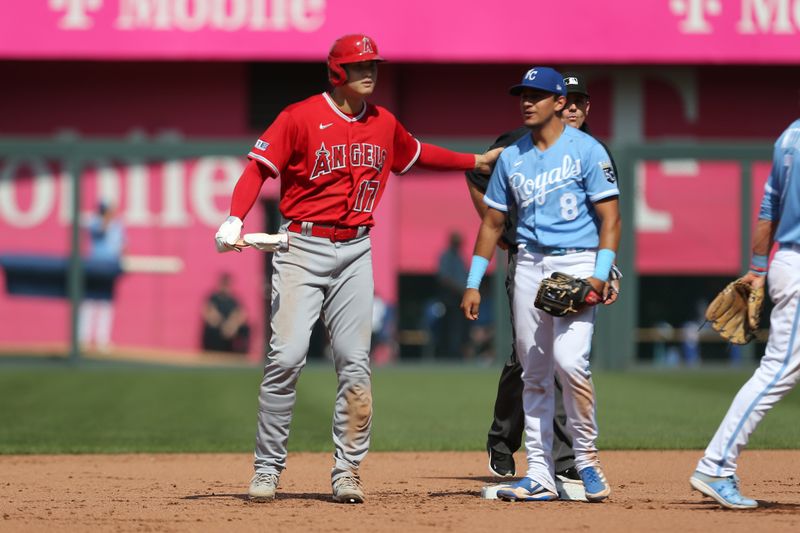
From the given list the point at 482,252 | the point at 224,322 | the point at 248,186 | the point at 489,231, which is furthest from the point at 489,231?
the point at 224,322

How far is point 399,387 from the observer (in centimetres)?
1439

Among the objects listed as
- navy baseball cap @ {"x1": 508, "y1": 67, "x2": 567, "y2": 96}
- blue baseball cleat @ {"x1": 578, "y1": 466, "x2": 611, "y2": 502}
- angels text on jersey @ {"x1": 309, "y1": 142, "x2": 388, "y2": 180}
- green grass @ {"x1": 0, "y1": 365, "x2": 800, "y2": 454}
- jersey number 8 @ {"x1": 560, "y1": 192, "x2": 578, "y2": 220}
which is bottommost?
green grass @ {"x1": 0, "y1": 365, "x2": 800, "y2": 454}

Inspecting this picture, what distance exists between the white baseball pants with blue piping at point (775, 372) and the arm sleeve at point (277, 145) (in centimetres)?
223

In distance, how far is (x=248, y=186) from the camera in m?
6.38

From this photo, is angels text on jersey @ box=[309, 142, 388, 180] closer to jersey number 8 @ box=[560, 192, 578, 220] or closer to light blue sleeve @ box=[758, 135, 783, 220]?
jersey number 8 @ box=[560, 192, 578, 220]

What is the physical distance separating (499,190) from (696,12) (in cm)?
1261

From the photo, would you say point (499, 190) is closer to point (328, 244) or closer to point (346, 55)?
point (328, 244)

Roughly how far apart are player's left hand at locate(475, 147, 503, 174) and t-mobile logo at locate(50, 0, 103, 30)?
12.0m

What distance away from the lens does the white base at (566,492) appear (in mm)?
6492

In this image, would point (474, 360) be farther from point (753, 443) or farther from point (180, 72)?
point (753, 443)

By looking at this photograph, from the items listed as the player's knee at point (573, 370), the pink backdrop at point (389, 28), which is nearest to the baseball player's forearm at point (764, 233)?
the player's knee at point (573, 370)

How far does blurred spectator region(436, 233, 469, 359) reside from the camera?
1684 cm

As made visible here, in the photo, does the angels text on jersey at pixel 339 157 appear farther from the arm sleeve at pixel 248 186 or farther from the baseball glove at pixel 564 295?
the baseball glove at pixel 564 295

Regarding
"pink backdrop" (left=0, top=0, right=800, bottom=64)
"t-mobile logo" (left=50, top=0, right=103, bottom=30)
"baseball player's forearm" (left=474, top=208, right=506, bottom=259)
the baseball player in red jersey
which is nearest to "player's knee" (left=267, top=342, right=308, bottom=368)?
the baseball player in red jersey
